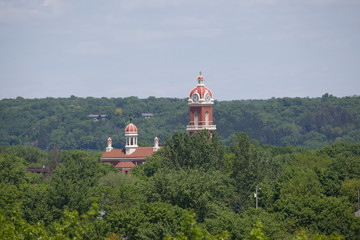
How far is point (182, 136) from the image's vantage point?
109938mm

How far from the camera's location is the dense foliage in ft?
247

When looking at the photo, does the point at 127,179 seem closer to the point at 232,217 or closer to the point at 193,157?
the point at 193,157

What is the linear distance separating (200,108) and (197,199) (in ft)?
204

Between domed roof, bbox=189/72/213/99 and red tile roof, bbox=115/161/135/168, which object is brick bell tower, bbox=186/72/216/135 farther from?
red tile roof, bbox=115/161/135/168

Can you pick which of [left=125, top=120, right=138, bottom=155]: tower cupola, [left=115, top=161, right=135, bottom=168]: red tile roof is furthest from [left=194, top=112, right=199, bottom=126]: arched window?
[left=125, top=120, right=138, bottom=155]: tower cupola

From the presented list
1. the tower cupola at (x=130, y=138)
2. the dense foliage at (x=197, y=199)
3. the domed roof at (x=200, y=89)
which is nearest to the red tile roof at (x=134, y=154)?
the tower cupola at (x=130, y=138)

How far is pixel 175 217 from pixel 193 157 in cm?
2842

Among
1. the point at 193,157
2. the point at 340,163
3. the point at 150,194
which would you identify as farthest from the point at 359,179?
the point at 150,194

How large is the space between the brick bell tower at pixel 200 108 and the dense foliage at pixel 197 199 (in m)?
23.8

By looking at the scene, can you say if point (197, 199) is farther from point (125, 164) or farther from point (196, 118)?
point (125, 164)

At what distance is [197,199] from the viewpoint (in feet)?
282

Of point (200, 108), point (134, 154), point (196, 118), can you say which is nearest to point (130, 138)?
point (134, 154)

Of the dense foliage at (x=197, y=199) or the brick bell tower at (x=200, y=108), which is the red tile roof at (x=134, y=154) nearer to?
the brick bell tower at (x=200, y=108)

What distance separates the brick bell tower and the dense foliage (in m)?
23.8
